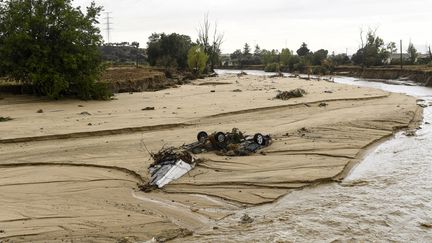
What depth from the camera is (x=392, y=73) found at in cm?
5975

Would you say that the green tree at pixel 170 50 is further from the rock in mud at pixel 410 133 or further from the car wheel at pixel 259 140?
the car wheel at pixel 259 140

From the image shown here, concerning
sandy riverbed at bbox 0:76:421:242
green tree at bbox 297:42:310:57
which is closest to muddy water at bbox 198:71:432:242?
sandy riverbed at bbox 0:76:421:242

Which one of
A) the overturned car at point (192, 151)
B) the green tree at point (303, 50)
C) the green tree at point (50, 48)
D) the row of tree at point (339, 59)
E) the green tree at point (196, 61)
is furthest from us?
the green tree at point (303, 50)

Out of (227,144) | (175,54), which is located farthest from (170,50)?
(227,144)

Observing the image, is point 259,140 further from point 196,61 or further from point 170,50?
point 170,50

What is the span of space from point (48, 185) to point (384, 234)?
6537mm

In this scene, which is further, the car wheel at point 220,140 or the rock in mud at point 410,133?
the rock in mud at point 410,133

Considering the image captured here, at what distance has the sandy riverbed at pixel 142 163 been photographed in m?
7.86

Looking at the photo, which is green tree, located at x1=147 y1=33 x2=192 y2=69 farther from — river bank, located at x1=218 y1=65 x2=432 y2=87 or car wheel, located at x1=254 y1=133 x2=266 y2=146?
car wheel, located at x1=254 y1=133 x2=266 y2=146

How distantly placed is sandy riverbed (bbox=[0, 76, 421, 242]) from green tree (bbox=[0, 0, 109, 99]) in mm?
2148

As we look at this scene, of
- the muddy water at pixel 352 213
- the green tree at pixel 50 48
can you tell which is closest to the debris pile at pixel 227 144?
the muddy water at pixel 352 213

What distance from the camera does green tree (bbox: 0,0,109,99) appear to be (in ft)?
77.5

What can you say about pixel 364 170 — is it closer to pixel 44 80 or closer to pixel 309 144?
pixel 309 144

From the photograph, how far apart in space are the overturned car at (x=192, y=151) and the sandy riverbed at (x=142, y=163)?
27 cm
